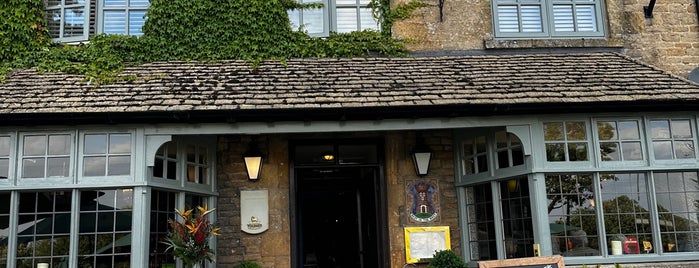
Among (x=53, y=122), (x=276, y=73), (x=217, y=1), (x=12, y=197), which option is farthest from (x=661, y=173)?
(x=12, y=197)

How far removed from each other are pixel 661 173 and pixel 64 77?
8007 millimetres

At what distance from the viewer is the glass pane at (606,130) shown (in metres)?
7.27

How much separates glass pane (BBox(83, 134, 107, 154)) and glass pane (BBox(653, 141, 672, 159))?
6879 millimetres

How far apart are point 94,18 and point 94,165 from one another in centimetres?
278

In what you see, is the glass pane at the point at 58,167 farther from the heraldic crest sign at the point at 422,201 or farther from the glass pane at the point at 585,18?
the glass pane at the point at 585,18

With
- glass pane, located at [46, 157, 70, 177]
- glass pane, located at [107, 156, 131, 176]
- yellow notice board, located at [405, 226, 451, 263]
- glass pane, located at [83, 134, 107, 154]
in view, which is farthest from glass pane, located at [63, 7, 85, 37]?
yellow notice board, located at [405, 226, 451, 263]

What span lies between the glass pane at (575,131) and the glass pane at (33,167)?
650 centimetres

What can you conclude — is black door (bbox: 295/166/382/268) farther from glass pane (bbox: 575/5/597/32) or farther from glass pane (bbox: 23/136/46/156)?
glass pane (bbox: 575/5/597/32)

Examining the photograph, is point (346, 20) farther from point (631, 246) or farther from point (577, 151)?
point (631, 246)

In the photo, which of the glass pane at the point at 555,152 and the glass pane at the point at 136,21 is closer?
the glass pane at the point at 555,152

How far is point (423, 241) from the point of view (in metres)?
8.03

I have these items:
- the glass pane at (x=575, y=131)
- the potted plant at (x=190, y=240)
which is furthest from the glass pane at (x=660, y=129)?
the potted plant at (x=190, y=240)

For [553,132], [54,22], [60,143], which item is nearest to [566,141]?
[553,132]

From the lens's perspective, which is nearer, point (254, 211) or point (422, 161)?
point (254, 211)
